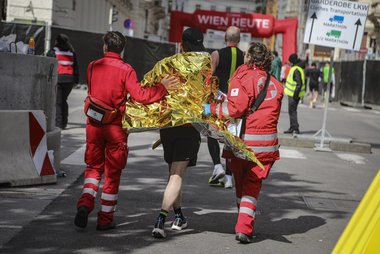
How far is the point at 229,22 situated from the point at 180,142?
95.4 feet

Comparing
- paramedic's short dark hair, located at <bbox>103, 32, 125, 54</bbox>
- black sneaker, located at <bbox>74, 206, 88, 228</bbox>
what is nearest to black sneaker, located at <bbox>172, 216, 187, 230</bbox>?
black sneaker, located at <bbox>74, 206, 88, 228</bbox>

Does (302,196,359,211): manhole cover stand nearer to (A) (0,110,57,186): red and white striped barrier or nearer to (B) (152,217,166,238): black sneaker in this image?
(B) (152,217,166,238): black sneaker

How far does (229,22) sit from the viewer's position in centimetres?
3453

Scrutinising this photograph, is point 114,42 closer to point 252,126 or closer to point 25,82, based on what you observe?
point 252,126

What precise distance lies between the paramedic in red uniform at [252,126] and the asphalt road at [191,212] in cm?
32

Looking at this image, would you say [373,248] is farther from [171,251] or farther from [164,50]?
[164,50]

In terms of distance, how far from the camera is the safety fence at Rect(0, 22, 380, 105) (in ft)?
83.5

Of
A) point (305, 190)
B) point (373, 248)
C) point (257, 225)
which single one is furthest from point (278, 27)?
point (373, 248)

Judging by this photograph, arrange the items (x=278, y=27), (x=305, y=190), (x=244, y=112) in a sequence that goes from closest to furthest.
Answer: (x=244, y=112) < (x=305, y=190) < (x=278, y=27)

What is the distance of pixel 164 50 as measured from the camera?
1205 inches

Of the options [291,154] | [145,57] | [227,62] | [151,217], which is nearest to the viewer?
[151,217]

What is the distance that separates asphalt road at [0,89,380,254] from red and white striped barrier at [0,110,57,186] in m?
0.13

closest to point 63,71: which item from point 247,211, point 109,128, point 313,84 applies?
point 109,128

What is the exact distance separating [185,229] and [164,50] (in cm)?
2466
